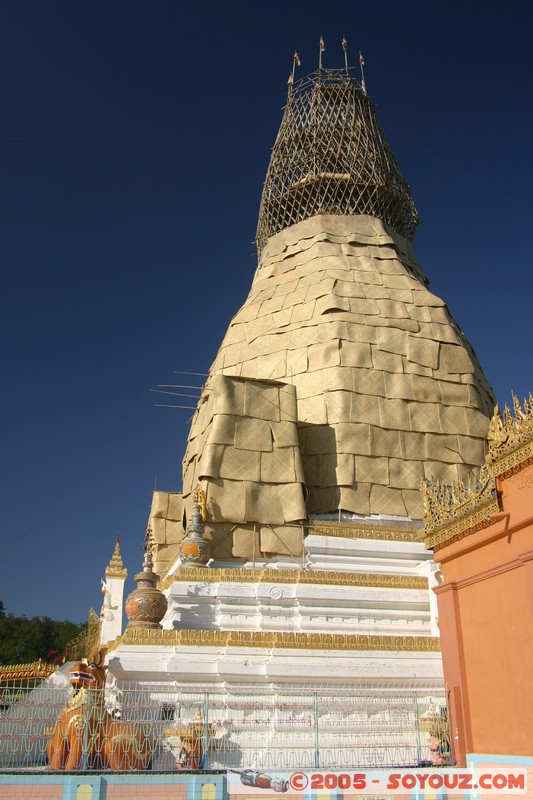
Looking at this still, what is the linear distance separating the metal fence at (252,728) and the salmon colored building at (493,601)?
75cm

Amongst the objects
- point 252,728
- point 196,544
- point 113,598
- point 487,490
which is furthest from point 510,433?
point 113,598

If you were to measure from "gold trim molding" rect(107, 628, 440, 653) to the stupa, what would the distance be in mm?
34

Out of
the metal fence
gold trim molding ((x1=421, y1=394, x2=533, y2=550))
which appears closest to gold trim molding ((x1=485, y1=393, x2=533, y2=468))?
gold trim molding ((x1=421, y1=394, x2=533, y2=550))

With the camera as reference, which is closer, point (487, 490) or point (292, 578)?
point (487, 490)

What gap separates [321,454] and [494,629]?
8.97 m

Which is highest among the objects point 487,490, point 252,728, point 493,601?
point 487,490

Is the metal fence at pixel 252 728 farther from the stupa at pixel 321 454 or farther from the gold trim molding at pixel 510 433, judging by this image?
the gold trim molding at pixel 510 433

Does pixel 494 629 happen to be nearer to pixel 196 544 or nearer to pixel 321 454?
pixel 196 544

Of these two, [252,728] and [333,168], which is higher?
[333,168]

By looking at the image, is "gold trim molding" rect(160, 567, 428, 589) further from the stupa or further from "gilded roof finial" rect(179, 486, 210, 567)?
"gilded roof finial" rect(179, 486, 210, 567)

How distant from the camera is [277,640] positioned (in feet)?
43.3

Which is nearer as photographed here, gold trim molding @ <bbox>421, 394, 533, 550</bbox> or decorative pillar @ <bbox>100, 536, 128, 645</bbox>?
gold trim molding @ <bbox>421, 394, 533, 550</bbox>

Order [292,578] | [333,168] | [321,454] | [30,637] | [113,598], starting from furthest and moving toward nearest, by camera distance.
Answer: [30,637]
[333,168]
[113,598]
[321,454]
[292,578]

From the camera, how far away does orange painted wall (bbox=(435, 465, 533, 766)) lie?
830 cm
